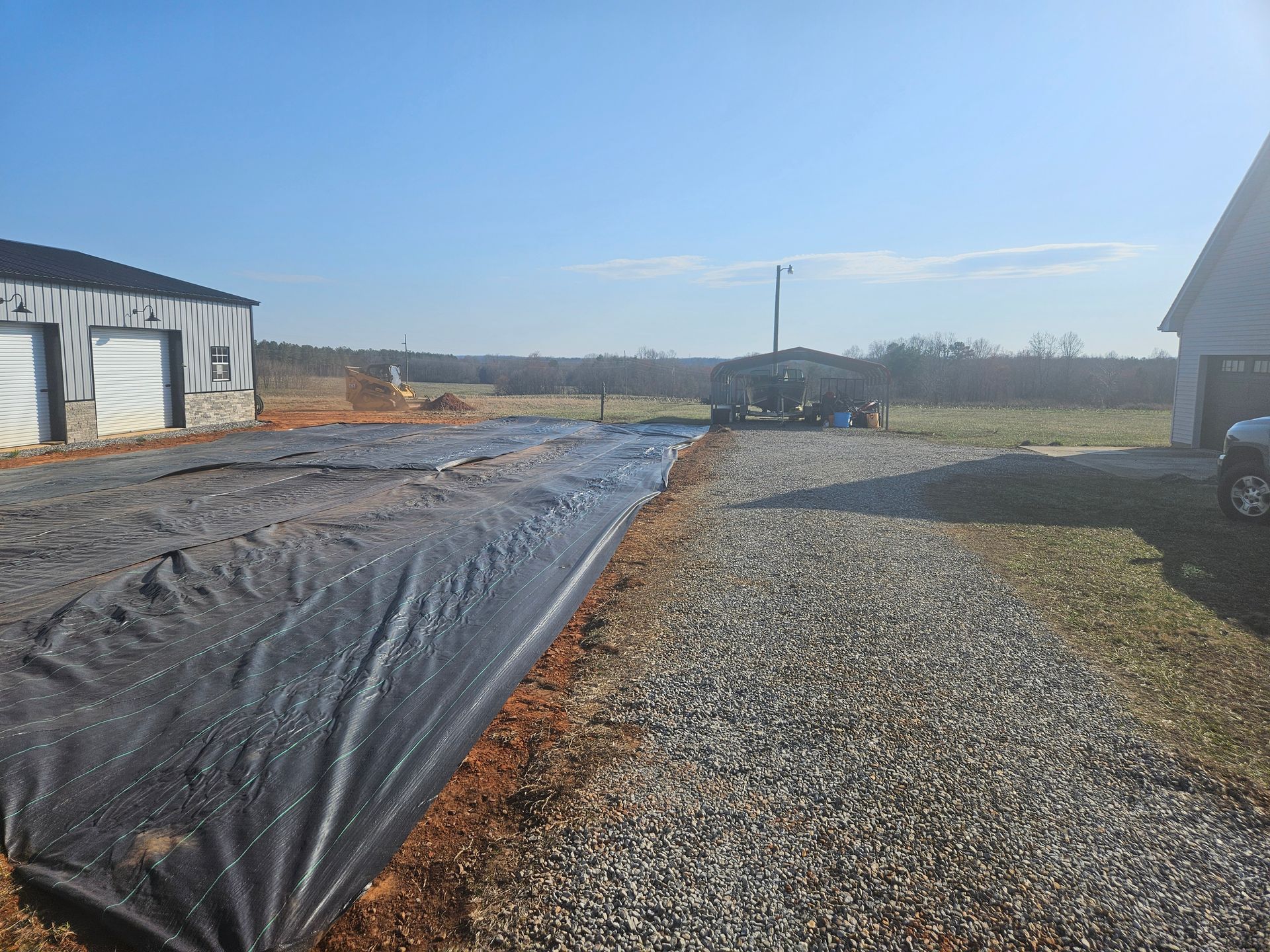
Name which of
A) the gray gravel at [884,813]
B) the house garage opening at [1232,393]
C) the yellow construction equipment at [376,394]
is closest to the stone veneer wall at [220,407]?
the yellow construction equipment at [376,394]

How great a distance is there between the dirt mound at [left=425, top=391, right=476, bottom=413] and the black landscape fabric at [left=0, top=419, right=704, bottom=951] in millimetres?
21992

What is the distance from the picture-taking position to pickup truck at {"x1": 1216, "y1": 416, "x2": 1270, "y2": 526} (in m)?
9.74

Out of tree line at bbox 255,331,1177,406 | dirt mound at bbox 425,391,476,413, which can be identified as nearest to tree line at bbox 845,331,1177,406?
tree line at bbox 255,331,1177,406

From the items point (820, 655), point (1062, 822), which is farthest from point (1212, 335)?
point (1062, 822)

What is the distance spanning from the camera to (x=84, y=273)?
1834 cm

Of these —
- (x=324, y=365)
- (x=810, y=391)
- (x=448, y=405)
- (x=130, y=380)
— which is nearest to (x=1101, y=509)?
(x=810, y=391)

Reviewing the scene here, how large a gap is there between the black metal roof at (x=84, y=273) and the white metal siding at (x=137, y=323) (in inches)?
6.9

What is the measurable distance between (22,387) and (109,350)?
253 centimetres

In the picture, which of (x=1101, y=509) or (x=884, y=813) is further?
(x=1101, y=509)

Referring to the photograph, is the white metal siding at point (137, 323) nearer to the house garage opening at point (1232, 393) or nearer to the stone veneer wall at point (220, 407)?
the stone veneer wall at point (220, 407)

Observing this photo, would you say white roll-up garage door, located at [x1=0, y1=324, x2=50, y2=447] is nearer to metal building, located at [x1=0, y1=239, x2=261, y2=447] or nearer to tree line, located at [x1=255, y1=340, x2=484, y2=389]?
metal building, located at [x1=0, y1=239, x2=261, y2=447]

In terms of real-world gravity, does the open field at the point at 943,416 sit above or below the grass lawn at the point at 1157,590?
above

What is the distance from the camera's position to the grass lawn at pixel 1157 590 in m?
4.49

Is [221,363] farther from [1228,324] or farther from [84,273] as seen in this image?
[1228,324]
